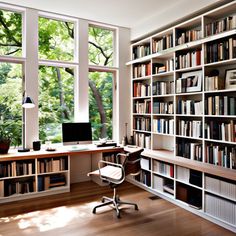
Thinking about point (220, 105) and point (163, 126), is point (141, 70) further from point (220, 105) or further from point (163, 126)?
point (220, 105)

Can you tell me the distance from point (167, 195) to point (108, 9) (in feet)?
10.8

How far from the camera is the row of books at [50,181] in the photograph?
3.87 meters

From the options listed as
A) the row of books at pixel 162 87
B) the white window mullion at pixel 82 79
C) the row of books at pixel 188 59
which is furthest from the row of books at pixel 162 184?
the row of books at pixel 188 59

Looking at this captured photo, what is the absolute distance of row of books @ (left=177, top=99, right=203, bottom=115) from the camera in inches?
135

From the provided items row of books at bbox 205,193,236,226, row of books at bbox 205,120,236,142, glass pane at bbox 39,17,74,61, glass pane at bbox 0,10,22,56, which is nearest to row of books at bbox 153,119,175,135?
row of books at bbox 205,120,236,142

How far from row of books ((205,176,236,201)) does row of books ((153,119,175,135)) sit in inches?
41.3

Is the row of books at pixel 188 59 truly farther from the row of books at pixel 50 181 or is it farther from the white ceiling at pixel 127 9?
the row of books at pixel 50 181

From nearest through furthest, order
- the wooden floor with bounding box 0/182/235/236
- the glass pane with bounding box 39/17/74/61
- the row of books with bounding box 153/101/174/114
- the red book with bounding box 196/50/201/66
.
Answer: the wooden floor with bounding box 0/182/235/236
the red book with bounding box 196/50/201/66
the row of books with bounding box 153/101/174/114
the glass pane with bounding box 39/17/74/61

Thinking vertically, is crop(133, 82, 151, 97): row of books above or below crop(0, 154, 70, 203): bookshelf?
above

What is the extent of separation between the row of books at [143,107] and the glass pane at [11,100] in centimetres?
223

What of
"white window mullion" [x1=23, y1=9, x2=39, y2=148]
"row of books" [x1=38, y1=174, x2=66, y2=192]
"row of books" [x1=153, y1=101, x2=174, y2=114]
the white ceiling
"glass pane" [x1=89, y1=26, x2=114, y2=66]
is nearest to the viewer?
the white ceiling

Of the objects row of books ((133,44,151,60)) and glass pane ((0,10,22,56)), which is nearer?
glass pane ((0,10,22,56))

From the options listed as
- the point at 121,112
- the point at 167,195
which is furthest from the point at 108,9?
the point at 167,195

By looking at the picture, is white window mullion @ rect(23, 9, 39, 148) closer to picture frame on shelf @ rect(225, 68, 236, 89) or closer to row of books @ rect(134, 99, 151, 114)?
row of books @ rect(134, 99, 151, 114)
